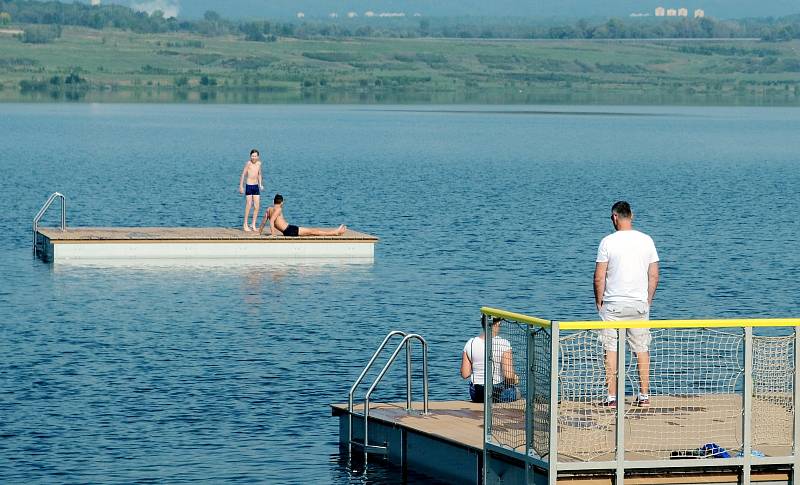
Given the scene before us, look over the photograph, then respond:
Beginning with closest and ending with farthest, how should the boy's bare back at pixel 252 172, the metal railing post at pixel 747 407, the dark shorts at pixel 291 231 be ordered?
the metal railing post at pixel 747 407
the boy's bare back at pixel 252 172
the dark shorts at pixel 291 231

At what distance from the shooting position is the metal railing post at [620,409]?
16.1 m

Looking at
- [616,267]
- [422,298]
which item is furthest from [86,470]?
[422,298]

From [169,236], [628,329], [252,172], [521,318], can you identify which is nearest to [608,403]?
[628,329]

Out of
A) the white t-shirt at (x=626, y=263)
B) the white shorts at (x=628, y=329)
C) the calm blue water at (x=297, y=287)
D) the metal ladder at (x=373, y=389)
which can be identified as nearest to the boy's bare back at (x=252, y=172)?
the calm blue water at (x=297, y=287)

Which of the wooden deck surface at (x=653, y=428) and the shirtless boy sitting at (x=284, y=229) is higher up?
the shirtless boy sitting at (x=284, y=229)

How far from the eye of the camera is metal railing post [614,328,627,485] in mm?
16141

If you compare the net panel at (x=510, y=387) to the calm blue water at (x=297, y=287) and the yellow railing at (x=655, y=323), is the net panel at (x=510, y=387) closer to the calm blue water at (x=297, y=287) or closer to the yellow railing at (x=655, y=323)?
the yellow railing at (x=655, y=323)

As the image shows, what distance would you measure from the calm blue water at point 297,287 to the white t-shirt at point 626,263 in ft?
12.4

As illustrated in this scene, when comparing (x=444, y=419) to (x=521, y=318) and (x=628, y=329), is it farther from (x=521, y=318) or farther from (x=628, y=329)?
(x=628, y=329)

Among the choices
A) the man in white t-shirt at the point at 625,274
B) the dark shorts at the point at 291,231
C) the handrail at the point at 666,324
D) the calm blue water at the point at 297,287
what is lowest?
the calm blue water at the point at 297,287

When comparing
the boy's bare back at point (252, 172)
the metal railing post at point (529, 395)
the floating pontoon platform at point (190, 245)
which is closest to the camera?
the metal railing post at point (529, 395)

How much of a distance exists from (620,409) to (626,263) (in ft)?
7.10

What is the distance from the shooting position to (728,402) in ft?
60.7

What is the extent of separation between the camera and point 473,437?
18.3 m
